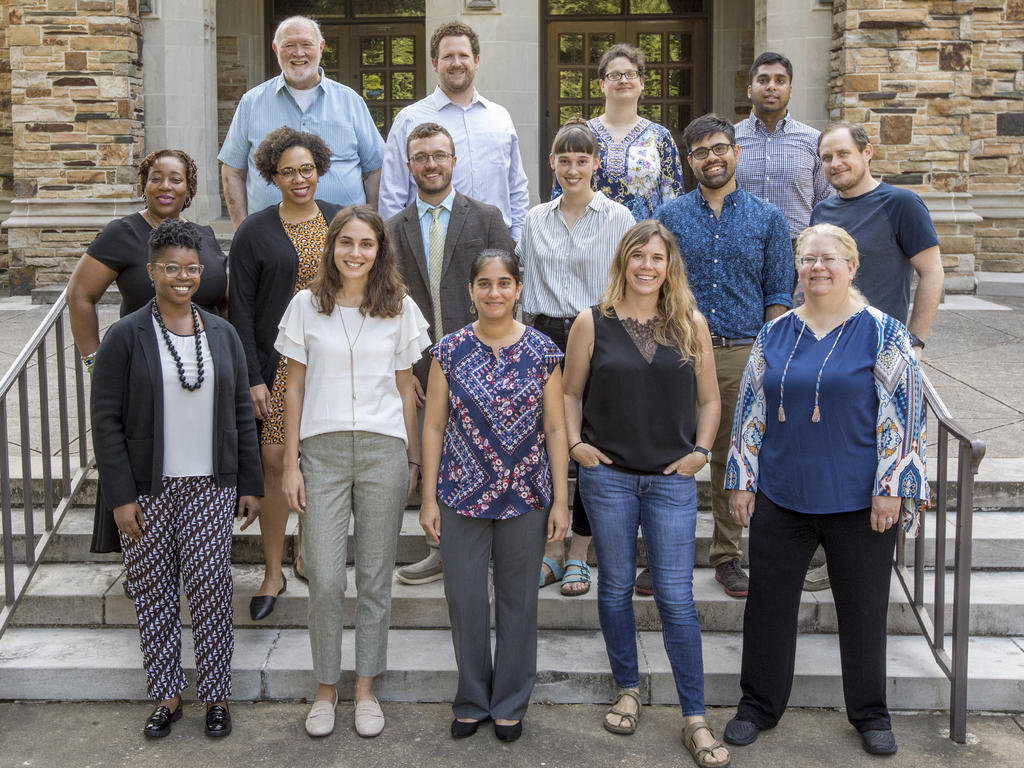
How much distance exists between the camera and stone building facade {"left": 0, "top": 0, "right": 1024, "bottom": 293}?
31.7 ft

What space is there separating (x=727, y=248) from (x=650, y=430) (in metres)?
0.94

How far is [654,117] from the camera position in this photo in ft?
39.7

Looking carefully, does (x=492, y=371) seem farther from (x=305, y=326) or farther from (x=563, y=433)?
(x=305, y=326)

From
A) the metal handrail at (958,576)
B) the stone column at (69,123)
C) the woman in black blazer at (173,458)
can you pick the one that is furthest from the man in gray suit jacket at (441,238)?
the stone column at (69,123)

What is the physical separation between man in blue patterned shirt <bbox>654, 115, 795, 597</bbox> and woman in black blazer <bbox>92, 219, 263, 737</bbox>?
5.69ft

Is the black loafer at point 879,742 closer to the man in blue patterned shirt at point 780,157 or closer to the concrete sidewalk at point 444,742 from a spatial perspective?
the concrete sidewalk at point 444,742

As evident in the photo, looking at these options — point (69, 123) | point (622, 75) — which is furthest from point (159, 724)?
point (69, 123)

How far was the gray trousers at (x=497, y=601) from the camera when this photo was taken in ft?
12.1

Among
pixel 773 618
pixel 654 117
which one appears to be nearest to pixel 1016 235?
pixel 654 117

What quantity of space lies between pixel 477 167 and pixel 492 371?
1541 millimetres

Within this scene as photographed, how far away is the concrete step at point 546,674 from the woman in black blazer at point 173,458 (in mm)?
325

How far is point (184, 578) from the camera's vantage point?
3785 mm

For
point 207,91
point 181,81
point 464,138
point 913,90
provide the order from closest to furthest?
point 464,138, point 913,90, point 181,81, point 207,91

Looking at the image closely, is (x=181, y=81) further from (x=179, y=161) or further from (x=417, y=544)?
(x=417, y=544)
